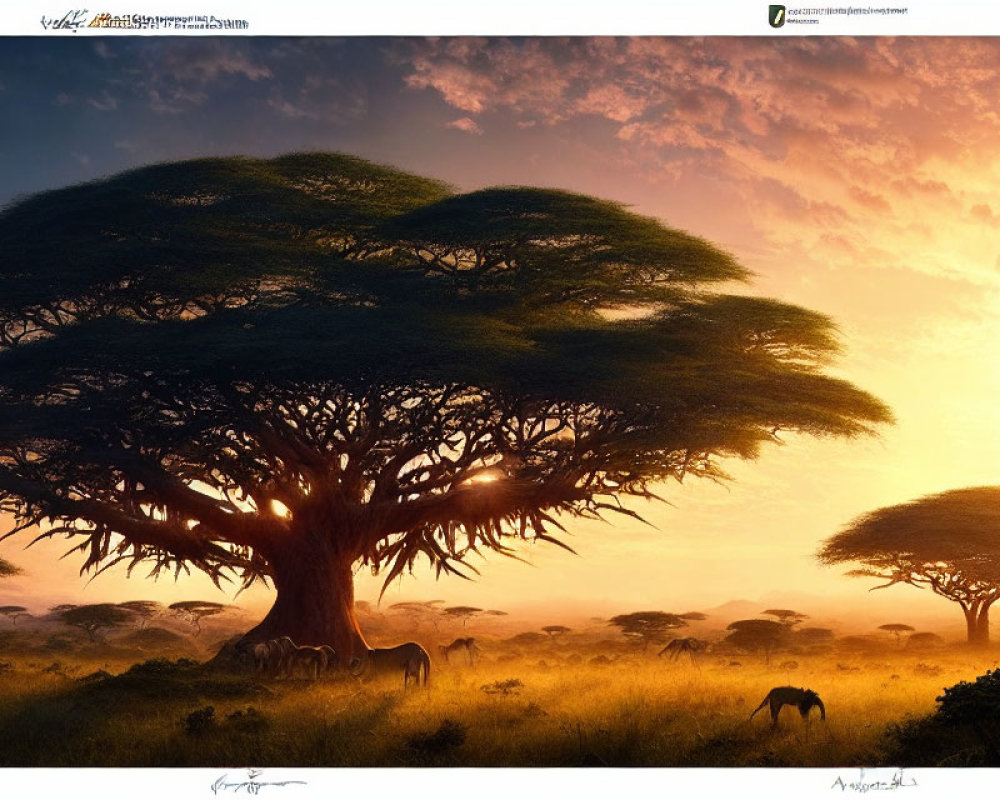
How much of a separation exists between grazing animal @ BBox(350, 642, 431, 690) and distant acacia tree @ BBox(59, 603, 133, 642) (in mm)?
28846

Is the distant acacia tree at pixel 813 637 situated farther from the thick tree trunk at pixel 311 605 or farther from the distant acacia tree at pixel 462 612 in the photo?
the thick tree trunk at pixel 311 605

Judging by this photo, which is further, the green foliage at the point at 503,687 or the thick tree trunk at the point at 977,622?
the thick tree trunk at the point at 977,622

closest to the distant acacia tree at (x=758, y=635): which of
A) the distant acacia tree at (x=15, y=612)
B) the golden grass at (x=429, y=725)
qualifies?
the golden grass at (x=429, y=725)

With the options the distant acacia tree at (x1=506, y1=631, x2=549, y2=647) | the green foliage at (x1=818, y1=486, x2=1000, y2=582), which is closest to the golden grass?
the green foliage at (x1=818, y1=486, x2=1000, y2=582)

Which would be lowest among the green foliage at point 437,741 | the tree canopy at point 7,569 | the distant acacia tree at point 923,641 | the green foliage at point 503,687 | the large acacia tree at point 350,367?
the green foliage at point 437,741

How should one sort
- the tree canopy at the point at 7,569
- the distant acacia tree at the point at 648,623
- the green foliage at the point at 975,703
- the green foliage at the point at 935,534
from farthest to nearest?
the distant acacia tree at the point at 648,623 → the tree canopy at the point at 7,569 → the green foliage at the point at 935,534 → the green foliage at the point at 975,703

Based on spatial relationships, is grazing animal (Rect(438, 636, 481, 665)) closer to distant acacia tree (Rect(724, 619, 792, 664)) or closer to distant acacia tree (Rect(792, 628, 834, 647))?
distant acacia tree (Rect(724, 619, 792, 664))

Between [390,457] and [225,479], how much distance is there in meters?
3.25

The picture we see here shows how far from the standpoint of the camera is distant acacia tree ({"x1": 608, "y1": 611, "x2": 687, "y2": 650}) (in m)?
50.9

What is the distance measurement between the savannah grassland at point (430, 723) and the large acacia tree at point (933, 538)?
15.5 m

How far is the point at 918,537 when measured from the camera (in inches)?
1471

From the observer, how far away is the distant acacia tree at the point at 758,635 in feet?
155
